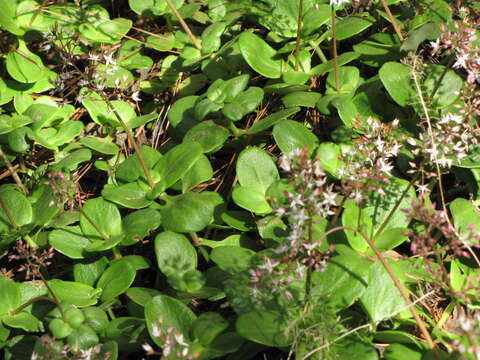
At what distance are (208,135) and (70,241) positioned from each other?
0.95m

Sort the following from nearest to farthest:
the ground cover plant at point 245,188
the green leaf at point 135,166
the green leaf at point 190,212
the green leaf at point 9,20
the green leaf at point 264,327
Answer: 1. the green leaf at point 264,327
2. the ground cover plant at point 245,188
3. the green leaf at point 190,212
4. the green leaf at point 135,166
5. the green leaf at point 9,20

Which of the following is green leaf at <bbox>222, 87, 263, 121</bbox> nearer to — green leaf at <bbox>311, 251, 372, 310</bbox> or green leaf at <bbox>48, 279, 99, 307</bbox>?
green leaf at <bbox>311, 251, 372, 310</bbox>

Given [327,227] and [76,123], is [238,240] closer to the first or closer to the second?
[327,227]

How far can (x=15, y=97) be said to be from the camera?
3.74 meters

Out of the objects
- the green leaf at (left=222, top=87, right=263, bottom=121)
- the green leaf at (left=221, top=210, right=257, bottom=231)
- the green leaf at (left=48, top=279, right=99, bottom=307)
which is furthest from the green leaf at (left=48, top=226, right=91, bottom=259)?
the green leaf at (left=222, top=87, right=263, bottom=121)

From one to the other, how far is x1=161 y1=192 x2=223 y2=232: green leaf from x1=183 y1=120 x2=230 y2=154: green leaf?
0.32 metres

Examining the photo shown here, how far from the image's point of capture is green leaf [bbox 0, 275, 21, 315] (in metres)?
2.76

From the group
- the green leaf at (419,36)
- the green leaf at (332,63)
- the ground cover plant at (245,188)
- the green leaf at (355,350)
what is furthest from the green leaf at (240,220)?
the green leaf at (419,36)

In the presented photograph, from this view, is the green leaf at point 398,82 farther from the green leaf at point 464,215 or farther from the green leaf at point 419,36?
the green leaf at point 464,215

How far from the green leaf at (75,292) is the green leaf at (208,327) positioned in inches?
26.6

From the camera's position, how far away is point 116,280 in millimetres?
2779

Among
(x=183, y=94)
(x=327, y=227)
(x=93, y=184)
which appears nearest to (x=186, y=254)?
(x=327, y=227)

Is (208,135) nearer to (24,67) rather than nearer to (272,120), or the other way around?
(272,120)

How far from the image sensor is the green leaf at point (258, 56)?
130 inches
